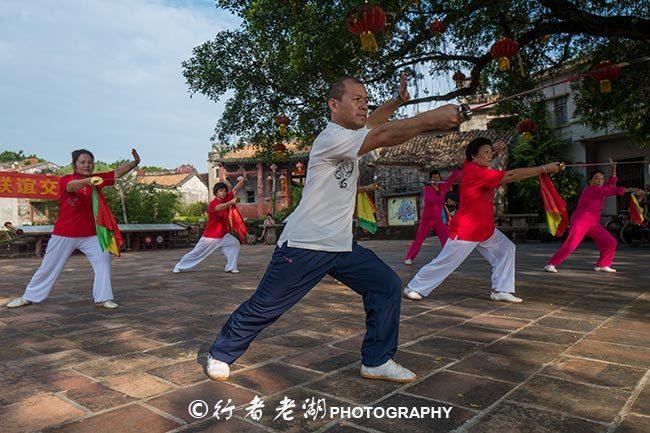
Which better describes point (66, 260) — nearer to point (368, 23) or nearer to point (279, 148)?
point (368, 23)

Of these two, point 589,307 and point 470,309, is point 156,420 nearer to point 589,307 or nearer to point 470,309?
point 470,309

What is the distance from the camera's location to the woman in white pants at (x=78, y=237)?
534 centimetres

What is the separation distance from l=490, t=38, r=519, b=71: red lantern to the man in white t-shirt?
18.6ft

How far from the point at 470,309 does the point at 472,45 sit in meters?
7.58

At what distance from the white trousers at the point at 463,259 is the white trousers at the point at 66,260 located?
327 centimetres

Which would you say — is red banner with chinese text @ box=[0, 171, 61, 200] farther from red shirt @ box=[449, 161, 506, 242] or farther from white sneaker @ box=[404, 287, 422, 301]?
red shirt @ box=[449, 161, 506, 242]

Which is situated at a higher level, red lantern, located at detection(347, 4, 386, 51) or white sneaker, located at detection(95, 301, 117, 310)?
red lantern, located at detection(347, 4, 386, 51)

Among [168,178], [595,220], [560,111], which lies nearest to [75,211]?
[595,220]

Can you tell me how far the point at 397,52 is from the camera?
32.6ft

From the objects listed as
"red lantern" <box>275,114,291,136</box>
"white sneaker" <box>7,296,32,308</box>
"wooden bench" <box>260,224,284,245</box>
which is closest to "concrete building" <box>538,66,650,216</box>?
"red lantern" <box>275,114,291,136</box>

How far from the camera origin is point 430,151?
2292 cm

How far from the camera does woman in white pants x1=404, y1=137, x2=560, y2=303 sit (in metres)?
5.10

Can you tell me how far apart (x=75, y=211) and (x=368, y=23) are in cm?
434

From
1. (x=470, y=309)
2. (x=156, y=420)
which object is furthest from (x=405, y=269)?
(x=156, y=420)
